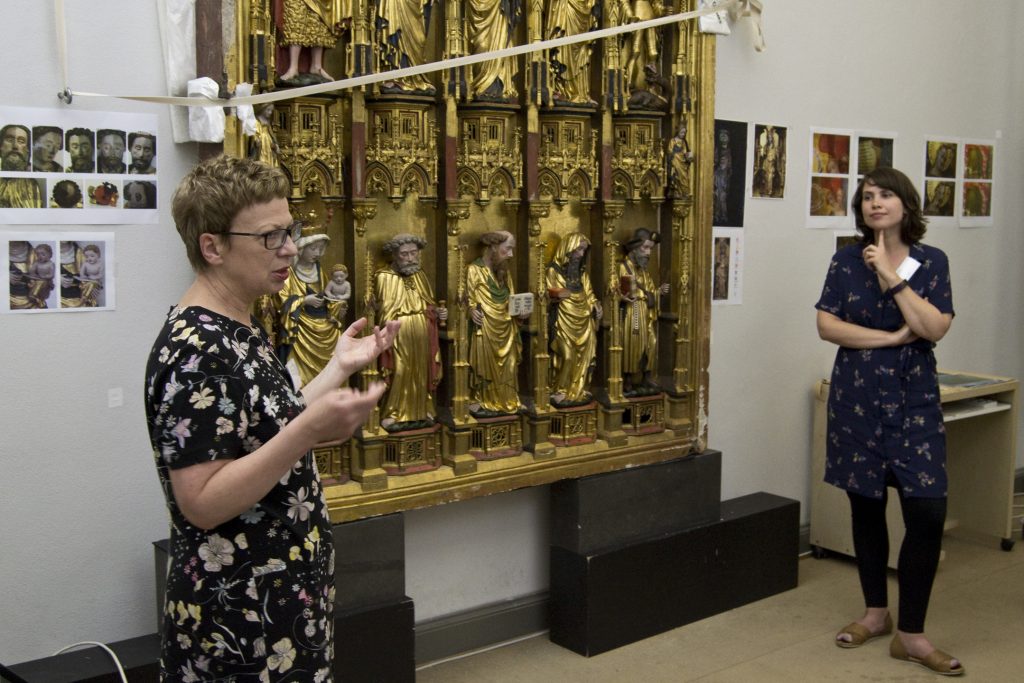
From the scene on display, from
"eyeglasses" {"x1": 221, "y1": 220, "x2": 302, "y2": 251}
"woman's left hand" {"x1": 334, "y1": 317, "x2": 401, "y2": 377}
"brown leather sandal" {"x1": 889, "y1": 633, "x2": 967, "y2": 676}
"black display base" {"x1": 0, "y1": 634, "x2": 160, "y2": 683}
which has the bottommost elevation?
"brown leather sandal" {"x1": 889, "y1": 633, "x2": 967, "y2": 676}

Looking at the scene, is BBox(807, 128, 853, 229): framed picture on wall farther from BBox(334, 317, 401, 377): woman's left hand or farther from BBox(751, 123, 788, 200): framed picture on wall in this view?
BBox(334, 317, 401, 377): woman's left hand

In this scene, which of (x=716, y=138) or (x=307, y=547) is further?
(x=716, y=138)

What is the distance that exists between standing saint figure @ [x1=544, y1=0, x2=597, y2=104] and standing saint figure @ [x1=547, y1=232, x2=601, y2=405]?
547 millimetres

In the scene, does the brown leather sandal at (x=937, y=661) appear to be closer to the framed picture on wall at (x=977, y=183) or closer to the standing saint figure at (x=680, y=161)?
the standing saint figure at (x=680, y=161)

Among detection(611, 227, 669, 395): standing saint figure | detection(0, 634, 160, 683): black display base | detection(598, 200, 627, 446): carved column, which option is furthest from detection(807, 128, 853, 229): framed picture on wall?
detection(0, 634, 160, 683): black display base

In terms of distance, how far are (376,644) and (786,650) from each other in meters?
1.69

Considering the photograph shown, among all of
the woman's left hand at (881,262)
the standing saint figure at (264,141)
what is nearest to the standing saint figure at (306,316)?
the standing saint figure at (264,141)

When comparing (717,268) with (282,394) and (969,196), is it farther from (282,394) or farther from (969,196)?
(282,394)

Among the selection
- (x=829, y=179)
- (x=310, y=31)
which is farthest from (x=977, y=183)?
(x=310, y=31)

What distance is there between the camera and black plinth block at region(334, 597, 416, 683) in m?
3.45

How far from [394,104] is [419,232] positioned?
477 millimetres

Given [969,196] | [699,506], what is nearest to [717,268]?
[699,506]

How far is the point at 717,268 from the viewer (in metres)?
4.91

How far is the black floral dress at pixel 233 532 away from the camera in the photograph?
185cm
